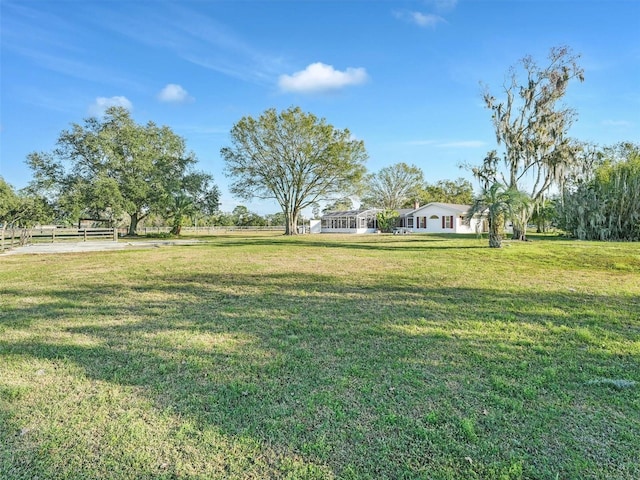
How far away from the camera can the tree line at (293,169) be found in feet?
61.6

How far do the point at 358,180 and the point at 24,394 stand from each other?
107 feet

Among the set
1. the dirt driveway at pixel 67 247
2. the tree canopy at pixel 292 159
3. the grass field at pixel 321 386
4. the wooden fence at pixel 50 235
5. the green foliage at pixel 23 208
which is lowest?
the grass field at pixel 321 386

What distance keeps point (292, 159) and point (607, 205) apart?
23669 mm

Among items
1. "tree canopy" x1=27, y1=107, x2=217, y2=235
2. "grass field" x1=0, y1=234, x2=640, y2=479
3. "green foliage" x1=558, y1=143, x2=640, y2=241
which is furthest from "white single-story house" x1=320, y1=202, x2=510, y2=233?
"grass field" x1=0, y1=234, x2=640, y2=479

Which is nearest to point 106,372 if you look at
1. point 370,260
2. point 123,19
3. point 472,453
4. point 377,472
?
point 377,472

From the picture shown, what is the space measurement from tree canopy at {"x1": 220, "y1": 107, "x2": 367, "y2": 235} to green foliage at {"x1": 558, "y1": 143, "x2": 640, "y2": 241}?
1757 cm

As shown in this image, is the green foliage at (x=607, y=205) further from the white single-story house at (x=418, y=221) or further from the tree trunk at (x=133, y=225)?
the tree trunk at (x=133, y=225)

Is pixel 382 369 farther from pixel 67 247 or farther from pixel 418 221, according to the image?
pixel 418 221

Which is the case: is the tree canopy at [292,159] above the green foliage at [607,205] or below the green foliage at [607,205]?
above

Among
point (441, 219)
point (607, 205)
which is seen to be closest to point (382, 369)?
point (607, 205)

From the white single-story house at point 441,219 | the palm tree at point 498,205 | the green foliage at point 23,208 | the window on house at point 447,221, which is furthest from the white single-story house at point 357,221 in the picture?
the green foliage at point 23,208

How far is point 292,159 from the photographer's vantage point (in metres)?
32.8

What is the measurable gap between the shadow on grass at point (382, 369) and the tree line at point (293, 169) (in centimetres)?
1029

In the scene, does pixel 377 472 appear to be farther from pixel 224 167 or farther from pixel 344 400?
pixel 224 167
